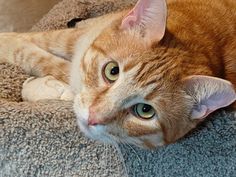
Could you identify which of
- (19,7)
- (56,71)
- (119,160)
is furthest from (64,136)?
(19,7)

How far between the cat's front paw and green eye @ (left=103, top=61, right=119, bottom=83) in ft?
0.86

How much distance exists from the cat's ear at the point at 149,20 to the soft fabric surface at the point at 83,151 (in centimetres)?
25

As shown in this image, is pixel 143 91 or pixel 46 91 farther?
pixel 46 91

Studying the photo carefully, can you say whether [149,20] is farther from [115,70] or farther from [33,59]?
[33,59]

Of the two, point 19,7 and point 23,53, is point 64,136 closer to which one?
point 23,53

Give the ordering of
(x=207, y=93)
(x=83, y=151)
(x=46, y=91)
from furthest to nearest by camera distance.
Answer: (x=46, y=91), (x=83, y=151), (x=207, y=93)

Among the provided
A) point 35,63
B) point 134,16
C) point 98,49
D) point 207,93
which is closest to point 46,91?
point 35,63

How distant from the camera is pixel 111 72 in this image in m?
1.07

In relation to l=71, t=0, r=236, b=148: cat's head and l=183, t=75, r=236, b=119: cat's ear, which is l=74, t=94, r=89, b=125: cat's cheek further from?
l=183, t=75, r=236, b=119: cat's ear

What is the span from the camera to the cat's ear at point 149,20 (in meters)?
1.02

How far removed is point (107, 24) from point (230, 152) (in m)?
0.43

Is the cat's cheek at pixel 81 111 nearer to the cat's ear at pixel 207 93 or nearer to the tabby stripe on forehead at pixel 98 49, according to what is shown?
the tabby stripe on forehead at pixel 98 49

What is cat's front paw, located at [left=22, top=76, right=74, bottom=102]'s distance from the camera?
133 cm

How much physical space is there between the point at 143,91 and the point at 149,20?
15cm
